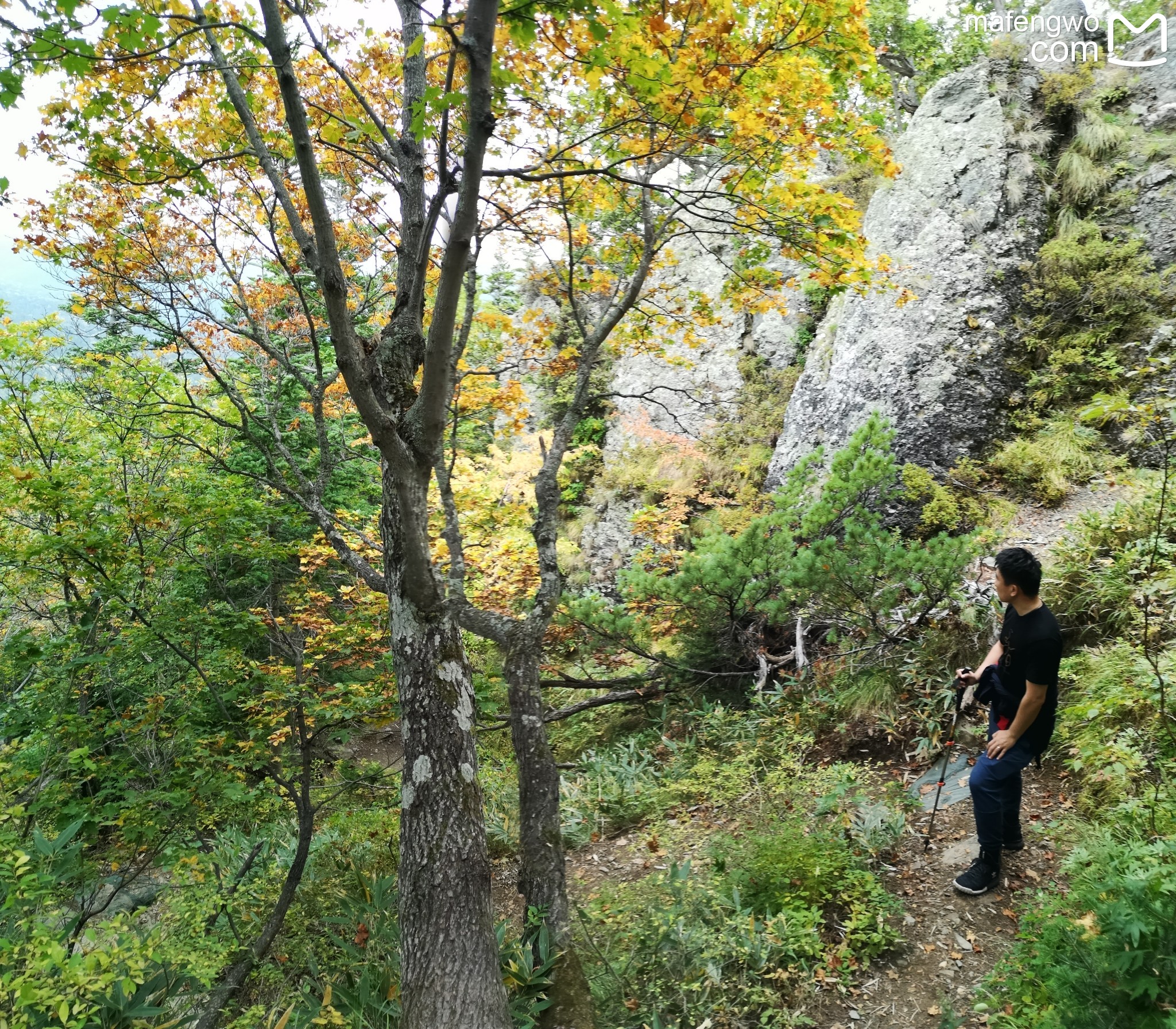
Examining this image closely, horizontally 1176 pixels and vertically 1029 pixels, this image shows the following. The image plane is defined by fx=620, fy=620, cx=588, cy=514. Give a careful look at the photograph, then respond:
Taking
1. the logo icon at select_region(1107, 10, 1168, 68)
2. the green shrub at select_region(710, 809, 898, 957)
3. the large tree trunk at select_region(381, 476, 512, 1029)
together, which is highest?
the logo icon at select_region(1107, 10, 1168, 68)

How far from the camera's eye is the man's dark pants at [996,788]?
3.14 m

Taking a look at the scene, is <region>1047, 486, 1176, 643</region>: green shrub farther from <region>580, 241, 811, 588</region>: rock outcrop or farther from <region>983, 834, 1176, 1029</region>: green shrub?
<region>580, 241, 811, 588</region>: rock outcrop

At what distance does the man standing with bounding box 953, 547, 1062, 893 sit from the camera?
2.95 metres

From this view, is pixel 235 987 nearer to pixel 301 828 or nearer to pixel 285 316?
pixel 301 828

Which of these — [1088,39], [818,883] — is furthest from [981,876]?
[1088,39]

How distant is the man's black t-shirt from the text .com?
33.5ft

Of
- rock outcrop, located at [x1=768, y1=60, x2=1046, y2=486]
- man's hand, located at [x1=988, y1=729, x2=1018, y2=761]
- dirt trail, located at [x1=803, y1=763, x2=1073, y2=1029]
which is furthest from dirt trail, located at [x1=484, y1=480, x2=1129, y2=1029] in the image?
rock outcrop, located at [x1=768, y1=60, x2=1046, y2=486]

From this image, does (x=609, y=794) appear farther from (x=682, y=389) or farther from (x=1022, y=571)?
(x=682, y=389)

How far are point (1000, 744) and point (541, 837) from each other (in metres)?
2.64

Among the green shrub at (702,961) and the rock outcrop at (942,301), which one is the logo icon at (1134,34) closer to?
the rock outcrop at (942,301)

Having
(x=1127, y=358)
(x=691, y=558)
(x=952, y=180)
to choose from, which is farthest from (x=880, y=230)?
(x=691, y=558)

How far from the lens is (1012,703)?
3.16m

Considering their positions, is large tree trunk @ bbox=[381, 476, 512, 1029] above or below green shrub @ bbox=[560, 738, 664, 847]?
above

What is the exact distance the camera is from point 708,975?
3.32 meters
